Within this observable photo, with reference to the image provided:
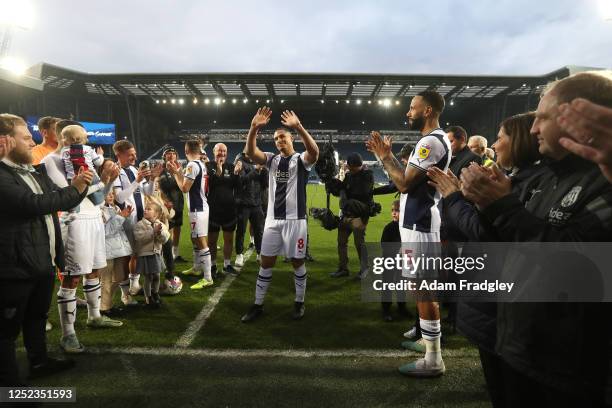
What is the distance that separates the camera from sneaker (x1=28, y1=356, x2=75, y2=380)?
2.79m

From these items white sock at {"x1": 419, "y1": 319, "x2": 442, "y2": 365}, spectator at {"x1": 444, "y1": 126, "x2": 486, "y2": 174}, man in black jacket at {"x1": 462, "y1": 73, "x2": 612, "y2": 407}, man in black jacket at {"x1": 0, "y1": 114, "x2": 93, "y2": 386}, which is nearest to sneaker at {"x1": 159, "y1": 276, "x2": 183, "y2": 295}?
man in black jacket at {"x1": 0, "y1": 114, "x2": 93, "y2": 386}

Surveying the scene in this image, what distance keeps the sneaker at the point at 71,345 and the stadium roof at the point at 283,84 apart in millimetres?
27643

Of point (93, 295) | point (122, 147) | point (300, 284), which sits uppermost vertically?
point (122, 147)

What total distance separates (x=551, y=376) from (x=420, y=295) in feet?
6.02

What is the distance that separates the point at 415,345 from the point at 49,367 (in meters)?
3.37

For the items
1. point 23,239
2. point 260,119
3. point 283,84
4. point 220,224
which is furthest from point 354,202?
point 283,84

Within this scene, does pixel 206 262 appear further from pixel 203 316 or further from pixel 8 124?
pixel 8 124

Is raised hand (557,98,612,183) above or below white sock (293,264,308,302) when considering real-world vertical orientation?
above

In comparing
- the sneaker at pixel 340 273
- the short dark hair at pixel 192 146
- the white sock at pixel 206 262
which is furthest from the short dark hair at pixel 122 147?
the sneaker at pixel 340 273

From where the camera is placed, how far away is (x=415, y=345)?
3.34 meters

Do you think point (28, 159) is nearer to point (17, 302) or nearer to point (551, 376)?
point (17, 302)

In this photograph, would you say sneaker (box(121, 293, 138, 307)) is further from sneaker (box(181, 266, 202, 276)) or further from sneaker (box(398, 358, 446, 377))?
sneaker (box(398, 358, 446, 377))


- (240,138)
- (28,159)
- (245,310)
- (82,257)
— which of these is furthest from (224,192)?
(240,138)

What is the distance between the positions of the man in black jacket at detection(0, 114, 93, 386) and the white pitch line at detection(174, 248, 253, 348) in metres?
1.29
